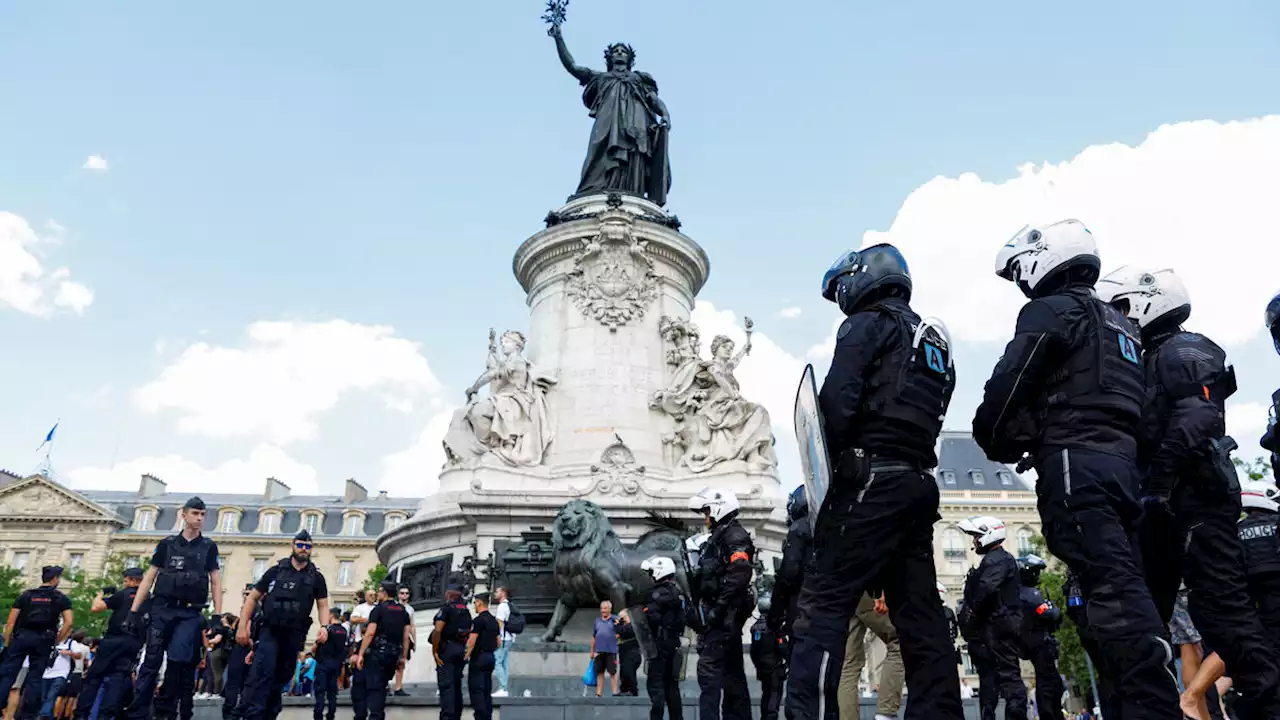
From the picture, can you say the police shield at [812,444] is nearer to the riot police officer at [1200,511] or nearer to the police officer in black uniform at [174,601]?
the riot police officer at [1200,511]

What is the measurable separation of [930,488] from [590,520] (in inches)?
371

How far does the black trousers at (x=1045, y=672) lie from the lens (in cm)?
800

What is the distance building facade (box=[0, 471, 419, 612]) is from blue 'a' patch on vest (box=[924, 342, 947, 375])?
5145 cm

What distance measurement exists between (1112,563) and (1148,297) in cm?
274

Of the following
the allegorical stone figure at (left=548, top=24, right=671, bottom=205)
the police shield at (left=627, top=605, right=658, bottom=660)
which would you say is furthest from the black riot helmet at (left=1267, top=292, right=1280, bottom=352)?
the allegorical stone figure at (left=548, top=24, right=671, bottom=205)

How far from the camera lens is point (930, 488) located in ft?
15.3

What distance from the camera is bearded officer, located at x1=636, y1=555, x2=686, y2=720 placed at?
8180mm

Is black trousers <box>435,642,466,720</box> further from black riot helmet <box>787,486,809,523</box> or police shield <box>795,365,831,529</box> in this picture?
police shield <box>795,365,831,529</box>

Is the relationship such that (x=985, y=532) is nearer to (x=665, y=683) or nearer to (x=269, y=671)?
(x=665, y=683)

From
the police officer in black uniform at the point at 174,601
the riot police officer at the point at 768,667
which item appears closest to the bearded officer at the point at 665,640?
the riot police officer at the point at 768,667

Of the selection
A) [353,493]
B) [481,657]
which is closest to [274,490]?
[353,493]

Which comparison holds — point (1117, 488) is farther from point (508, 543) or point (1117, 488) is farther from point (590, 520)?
point (508, 543)

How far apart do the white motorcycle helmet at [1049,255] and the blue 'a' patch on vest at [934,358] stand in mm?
636

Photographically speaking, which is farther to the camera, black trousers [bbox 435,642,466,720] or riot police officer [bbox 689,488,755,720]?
black trousers [bbox 435,642,466,720]
